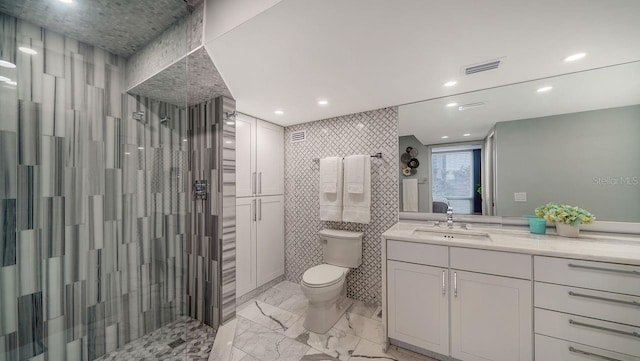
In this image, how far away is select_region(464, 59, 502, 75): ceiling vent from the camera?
144 centimetres

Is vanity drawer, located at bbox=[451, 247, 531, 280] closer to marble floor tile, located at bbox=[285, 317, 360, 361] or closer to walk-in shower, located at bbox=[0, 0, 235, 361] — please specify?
marble floor tile, located at bbox=[285, 317, 360, 361]

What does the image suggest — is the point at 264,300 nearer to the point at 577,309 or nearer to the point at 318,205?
the point at 318,205

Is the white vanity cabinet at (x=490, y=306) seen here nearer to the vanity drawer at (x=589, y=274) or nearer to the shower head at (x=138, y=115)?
the vanity drawer at (x=589, y=274)

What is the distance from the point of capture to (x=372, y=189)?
238 centimetres

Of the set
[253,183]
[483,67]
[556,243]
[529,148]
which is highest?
[483,67]

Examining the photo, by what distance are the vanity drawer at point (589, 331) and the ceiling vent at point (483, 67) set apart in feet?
5.15

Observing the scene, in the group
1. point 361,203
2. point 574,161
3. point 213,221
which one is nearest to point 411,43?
point 361,203

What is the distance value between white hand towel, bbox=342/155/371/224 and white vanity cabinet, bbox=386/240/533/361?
1.98 ft

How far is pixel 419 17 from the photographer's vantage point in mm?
1034

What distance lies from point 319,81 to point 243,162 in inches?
47.7

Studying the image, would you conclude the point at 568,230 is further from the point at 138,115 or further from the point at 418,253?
the point at 138,115

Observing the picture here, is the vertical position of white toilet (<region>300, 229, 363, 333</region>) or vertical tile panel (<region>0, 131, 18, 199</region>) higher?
vertical tile panel (<region>0, 131, 18, 199</region>)

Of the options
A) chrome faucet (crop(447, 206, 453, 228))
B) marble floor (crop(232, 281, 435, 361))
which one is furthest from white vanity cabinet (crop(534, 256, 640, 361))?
marble floor (crop(232, 281, 435, 361))

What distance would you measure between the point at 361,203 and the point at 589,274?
5.12 ft
